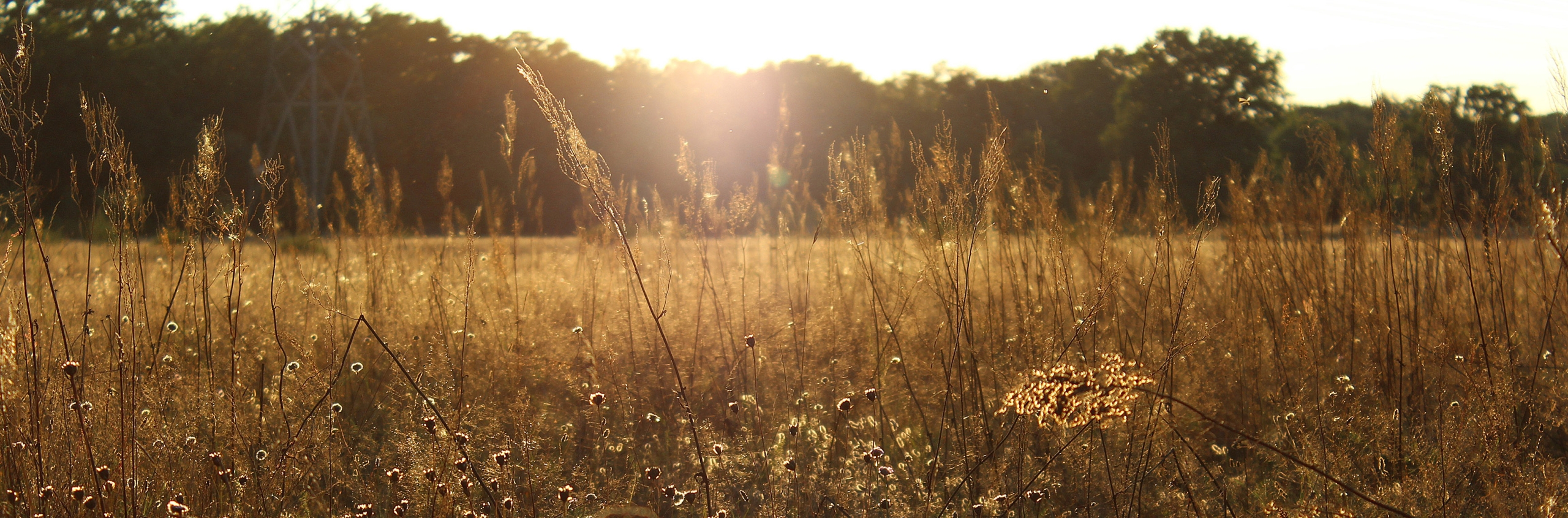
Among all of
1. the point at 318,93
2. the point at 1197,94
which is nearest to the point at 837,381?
the point at 1197,94

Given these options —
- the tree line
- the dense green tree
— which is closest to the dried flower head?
the tree line

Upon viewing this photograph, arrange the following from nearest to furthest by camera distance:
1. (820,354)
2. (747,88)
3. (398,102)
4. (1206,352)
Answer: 1. (1206,352)
2. (820,354)
3. (398,102)
4. (747,88)

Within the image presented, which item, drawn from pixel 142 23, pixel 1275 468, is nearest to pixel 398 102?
pixel 142 23

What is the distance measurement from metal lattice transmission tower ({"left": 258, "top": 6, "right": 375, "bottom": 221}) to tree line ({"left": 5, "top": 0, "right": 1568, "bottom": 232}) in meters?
0.33

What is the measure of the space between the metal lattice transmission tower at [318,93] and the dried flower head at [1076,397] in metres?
19.8

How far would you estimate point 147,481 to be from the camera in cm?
202

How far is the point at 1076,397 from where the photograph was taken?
1.87 metres

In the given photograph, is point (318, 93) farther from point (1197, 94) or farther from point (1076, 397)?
point (1076, 397)

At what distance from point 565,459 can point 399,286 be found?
2277 millimetres

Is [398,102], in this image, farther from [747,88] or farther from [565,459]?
[565,459]

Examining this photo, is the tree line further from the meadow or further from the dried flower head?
the dried flower head

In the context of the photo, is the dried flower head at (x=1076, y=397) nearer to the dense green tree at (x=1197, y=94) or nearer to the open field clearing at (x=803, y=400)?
the open field clearing at (x=803, y=400)

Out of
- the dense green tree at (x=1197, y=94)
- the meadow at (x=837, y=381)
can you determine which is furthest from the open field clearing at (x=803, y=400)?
the dense green tree at (x=1197, y=94)

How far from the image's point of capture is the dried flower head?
180 centimetres
